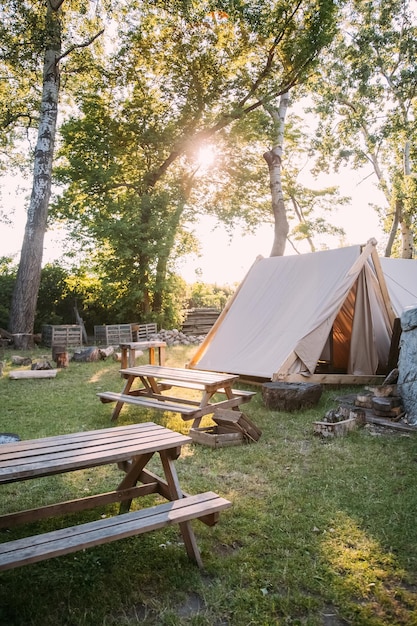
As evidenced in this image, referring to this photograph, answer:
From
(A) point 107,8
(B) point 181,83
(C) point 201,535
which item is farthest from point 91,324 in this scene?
(C) point 201,535

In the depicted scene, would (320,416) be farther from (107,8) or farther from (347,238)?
(347,238)

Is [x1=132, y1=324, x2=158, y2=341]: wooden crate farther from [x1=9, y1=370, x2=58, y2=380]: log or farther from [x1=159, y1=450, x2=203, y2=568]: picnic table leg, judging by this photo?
[x1=159, y1=450, x2=203, y2=568]: picnic table leg

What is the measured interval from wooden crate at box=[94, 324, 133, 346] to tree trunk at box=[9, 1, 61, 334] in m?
2.19

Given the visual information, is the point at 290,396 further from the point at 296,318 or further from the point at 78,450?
the point at 78,450

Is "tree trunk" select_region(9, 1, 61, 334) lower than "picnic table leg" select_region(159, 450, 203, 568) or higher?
higher

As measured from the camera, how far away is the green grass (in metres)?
2.15

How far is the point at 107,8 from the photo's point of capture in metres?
14.9

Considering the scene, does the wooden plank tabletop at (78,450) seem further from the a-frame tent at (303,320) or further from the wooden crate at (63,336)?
the wooden crate at (63,336)

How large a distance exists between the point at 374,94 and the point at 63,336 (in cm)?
1511

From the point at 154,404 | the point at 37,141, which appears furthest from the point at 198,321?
the point at 154,404

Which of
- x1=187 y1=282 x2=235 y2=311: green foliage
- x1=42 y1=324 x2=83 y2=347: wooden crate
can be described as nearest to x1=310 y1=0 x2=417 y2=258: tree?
x1=187 y1=282 x2=235 y2=311: green foliage

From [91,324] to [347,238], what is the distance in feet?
50.0

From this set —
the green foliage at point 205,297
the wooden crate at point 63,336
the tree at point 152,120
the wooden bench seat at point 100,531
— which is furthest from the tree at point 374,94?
the wooden bench seat at point 100,531

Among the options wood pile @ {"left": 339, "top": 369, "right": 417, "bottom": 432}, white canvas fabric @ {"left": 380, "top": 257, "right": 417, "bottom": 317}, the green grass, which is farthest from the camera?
white canvas fabric @ {"left": 380, "top": 257, "right": 417, "bottom": 317}
